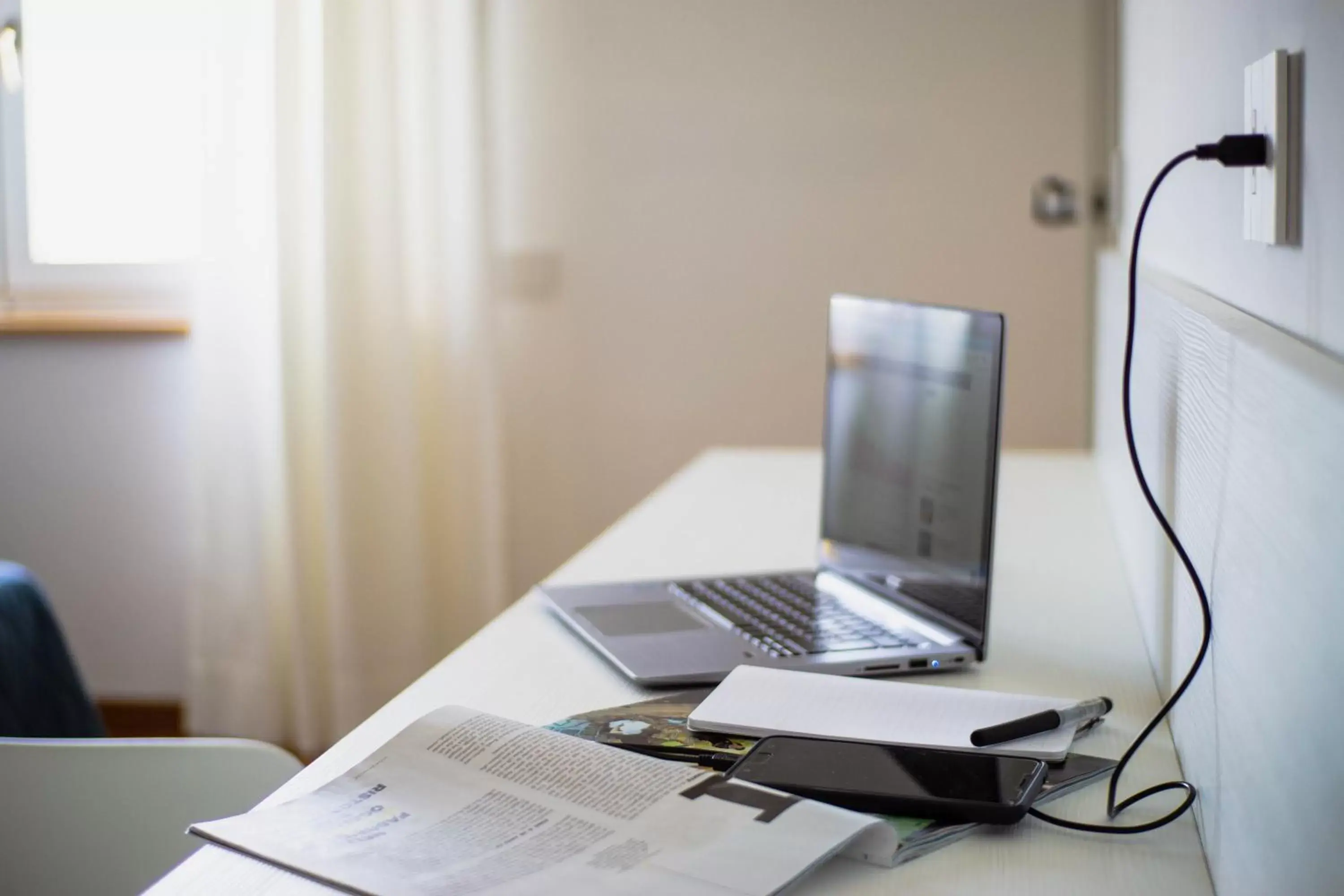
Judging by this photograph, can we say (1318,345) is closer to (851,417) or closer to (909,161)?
(851,417)

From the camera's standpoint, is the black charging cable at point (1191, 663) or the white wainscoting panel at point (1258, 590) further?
the black charging cable at point (1191, 663)

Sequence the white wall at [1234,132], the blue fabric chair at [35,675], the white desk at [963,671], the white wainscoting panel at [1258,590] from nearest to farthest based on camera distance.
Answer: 1. the white wainscoting panel at [1258,590]
2. the white wall at [1234,132]
3. the white desk at [963,671]
4. the blue fabric chair at [35,675]

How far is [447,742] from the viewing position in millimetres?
758

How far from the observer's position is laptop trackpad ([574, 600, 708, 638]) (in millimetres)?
1048

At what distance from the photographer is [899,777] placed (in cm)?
73

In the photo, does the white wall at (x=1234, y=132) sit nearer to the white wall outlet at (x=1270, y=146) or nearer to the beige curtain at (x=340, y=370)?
the white wall outlet at (x=1270, y=146)

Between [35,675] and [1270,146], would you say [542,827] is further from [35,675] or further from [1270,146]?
[35,675]

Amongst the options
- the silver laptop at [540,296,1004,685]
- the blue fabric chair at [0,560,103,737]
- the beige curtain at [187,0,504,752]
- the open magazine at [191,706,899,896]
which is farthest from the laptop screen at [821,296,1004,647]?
the beige curtain at [187,0,504,752]

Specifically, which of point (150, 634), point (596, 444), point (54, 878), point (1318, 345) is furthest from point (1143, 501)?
point (150, 634)

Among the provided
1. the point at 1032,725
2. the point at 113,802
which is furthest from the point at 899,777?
the point at 113,802

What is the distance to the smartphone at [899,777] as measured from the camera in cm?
70

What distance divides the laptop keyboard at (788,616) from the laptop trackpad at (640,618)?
0.10 feet

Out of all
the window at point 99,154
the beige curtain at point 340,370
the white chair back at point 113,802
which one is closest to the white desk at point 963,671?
the white chair back at point 113,802

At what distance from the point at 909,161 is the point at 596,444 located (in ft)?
2.50
